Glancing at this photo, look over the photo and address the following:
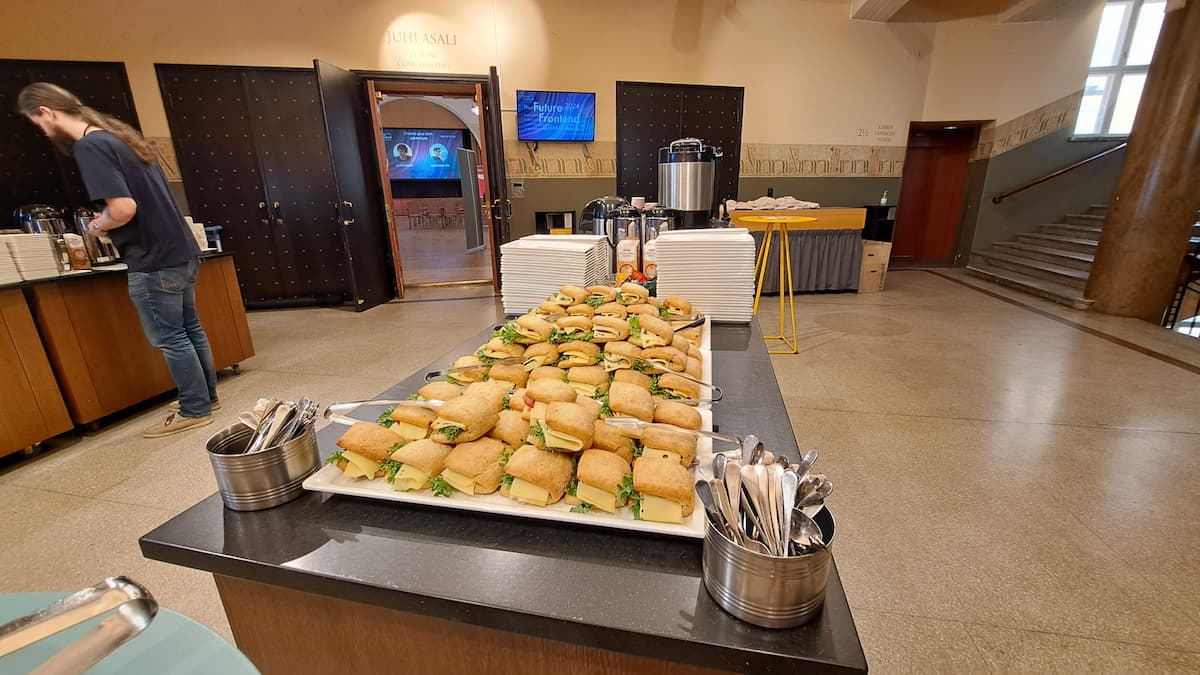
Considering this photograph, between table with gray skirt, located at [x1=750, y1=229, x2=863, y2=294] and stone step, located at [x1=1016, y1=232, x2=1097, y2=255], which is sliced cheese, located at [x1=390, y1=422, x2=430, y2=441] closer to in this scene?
table with gray skirt, located at [x1=750, y1=229, x2=863, y2=294]

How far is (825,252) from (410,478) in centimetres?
622

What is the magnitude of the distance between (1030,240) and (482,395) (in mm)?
9250

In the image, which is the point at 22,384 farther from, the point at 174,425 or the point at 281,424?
the point at 281,424

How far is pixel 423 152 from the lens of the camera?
13062 mm

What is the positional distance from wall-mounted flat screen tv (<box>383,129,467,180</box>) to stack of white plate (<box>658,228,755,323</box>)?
1290 cm

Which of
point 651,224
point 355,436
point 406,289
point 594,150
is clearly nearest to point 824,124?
point 594,150

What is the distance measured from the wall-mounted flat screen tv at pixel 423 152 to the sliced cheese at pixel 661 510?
548 inches

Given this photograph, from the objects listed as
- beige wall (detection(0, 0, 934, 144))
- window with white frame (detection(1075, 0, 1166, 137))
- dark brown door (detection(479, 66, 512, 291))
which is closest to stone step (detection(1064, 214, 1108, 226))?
window with white frame (detection(1075, 0, 1166, 137))

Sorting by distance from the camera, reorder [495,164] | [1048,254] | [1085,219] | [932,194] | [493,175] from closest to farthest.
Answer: [495,164] → [493,175] → [1048,254] → [1085,219] → [932,194]

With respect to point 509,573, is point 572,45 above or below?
above

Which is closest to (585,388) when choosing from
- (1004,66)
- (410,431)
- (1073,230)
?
(410,431)

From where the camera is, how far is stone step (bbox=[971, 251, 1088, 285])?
5699 mm

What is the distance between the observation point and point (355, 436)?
2.47ft

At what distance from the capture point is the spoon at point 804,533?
53cm
